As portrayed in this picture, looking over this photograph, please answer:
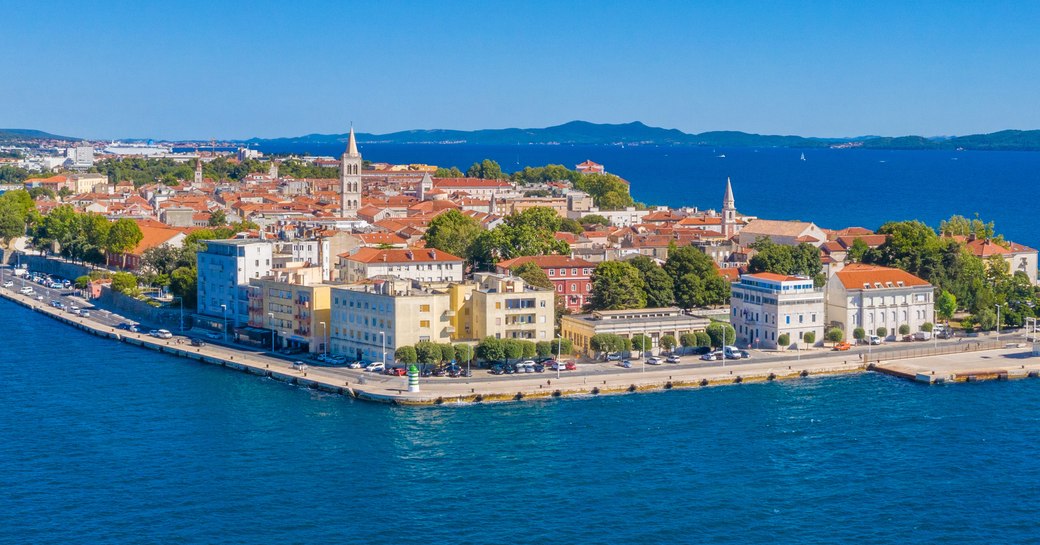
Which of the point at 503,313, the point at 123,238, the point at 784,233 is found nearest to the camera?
the point at 503,313

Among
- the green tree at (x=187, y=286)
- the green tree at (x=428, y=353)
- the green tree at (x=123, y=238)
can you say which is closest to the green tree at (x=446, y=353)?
the green tree at (x=428, y=353)

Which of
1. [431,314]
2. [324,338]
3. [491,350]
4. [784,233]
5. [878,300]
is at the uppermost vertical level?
[784,233]

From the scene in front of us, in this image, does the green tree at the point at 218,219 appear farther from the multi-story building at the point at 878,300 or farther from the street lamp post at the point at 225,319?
the multi-story building at the point at 878,300

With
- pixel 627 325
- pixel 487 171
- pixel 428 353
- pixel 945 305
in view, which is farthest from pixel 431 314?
pixel 487 171

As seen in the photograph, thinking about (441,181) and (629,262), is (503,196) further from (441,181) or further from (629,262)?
(629,262)

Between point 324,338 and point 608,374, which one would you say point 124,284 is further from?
point 608,374

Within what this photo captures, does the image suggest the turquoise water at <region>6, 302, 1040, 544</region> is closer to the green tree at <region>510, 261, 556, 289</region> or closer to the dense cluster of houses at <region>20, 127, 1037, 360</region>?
the dense cluster of houses at <region>20, 127, 1037, 360</region>
